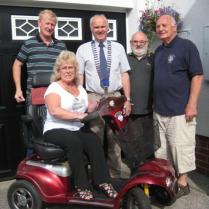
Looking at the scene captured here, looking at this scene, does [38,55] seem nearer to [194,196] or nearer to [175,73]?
[175,73]

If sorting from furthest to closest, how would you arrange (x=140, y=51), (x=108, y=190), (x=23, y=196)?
(x=140, y=51)
(x=23, y=196)
(x=108, y=190)

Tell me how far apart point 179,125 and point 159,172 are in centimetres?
78

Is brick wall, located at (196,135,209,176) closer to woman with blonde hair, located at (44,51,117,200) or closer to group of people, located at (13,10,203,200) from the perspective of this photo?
group of people, located at (13,10,203,200)

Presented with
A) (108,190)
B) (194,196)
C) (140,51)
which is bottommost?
(194,196)

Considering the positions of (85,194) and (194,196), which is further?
(194,196)

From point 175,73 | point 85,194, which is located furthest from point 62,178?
point 175,73

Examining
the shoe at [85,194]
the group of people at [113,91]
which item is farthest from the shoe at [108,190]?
the shoe at [85,194]

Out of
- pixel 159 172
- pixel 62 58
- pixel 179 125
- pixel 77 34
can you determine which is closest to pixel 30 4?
pixel 77 34

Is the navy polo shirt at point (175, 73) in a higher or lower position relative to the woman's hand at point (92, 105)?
higher

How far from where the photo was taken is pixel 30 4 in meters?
5.11

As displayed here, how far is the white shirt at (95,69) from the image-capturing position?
4.36 meters

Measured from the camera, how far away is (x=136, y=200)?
3.49 metres

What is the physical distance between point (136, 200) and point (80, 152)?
2.17ft

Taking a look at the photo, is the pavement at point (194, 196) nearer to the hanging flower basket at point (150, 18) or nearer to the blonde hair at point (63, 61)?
the blonde hair at point (63, 61)
